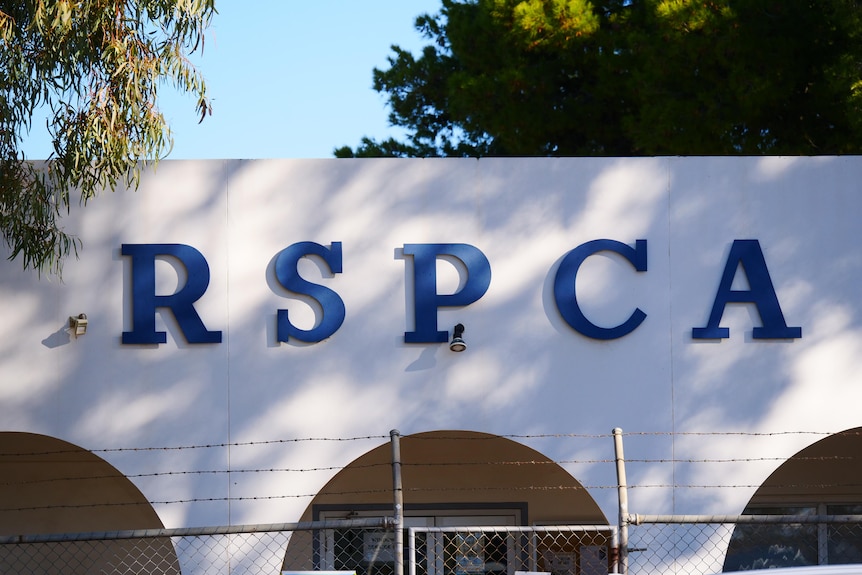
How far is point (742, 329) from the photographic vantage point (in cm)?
882

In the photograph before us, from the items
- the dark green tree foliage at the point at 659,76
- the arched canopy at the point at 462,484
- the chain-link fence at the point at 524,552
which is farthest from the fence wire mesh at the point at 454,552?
the dark green tree foliage at the point at 659,76

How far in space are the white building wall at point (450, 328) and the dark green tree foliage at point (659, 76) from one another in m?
5.54

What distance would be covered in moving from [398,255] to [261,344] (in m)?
1.27

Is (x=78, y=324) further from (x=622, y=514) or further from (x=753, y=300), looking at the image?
(x=753, y=300)

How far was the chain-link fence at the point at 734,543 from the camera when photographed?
6453 mm

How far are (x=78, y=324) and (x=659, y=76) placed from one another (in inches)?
361

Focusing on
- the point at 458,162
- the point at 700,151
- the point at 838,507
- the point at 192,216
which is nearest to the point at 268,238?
the point at 192,216

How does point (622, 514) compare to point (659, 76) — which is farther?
point (659, 76)

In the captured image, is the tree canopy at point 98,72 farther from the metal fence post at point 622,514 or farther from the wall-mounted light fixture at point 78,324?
the metal fence post at point 622,514

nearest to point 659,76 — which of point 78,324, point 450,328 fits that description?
point 450,328

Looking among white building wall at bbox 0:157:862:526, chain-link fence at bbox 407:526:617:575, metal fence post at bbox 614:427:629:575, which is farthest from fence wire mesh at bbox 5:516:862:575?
metal fence post at bbox 614:427:629:575

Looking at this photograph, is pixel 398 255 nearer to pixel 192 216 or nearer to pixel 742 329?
pixel 192 216

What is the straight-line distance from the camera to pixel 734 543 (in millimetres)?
11461

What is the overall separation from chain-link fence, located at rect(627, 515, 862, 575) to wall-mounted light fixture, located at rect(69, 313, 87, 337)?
4352 mm
